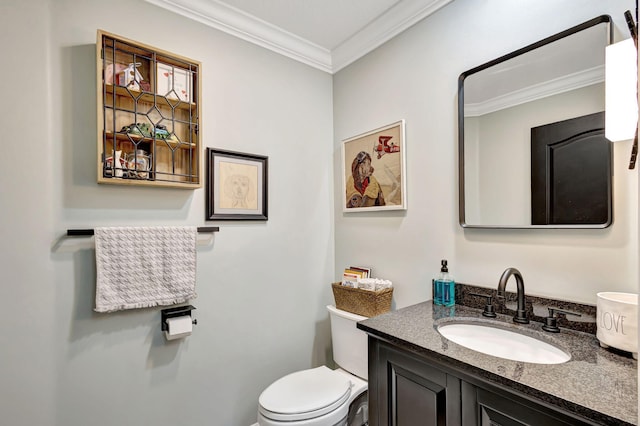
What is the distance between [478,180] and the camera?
1.44m

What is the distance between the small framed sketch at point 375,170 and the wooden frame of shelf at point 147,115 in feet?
A: 3.20

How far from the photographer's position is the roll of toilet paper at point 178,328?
58.7 inches

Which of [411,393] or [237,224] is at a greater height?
[237,224]

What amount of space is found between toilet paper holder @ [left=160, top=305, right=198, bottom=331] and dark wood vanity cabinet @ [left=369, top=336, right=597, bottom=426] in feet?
3.09

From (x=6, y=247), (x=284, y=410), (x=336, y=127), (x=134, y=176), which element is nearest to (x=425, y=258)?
(x=284, y=410)

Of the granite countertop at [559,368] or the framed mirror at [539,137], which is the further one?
the framed mirror at [539,137]

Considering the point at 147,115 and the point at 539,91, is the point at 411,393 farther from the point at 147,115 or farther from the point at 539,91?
the point at 147,115

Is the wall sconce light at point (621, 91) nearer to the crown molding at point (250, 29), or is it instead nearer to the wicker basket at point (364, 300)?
the wicker basket at point (364, 300)

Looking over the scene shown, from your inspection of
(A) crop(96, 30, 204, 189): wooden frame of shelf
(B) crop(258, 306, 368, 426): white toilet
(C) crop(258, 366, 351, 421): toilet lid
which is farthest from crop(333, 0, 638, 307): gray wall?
(A) crop(96, 30, 204, 189): wooden frame of shelf

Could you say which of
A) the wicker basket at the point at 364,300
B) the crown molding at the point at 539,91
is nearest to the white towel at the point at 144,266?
the wicker basket at the point at 364,300

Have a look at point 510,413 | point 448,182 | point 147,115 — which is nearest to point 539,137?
point 448,182

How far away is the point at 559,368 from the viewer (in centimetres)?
86

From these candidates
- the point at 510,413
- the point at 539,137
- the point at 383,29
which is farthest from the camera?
the point at 383,29

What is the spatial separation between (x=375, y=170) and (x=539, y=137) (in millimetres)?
869
